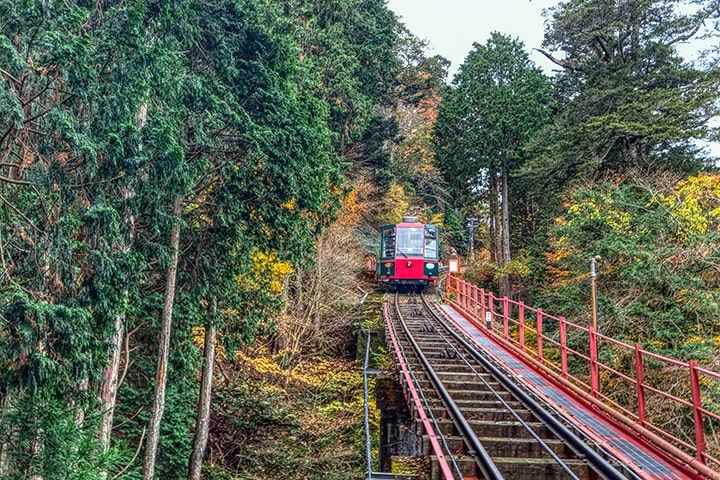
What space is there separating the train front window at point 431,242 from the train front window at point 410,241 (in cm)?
28

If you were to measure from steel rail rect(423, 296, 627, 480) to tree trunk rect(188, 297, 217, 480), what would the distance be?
6116 millimetres

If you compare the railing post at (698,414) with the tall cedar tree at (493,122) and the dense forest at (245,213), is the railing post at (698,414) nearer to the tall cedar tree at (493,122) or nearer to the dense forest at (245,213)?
the dense forest at (245,213)

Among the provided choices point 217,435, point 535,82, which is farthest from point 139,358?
point 535,82

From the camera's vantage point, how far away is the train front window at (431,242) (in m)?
22.6

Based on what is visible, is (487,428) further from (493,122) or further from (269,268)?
(493,122)

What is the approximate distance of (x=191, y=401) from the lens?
12.9m

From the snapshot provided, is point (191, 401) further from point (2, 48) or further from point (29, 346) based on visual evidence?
point (2, 48)

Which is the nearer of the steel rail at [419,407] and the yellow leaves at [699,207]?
the steel rail at [419,407]

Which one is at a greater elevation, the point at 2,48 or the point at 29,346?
the point at 2,48

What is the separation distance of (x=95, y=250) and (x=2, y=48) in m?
2.61

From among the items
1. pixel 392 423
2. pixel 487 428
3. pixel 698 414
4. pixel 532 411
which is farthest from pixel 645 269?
pixel 698 414

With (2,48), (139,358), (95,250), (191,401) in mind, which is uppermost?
(2,48)

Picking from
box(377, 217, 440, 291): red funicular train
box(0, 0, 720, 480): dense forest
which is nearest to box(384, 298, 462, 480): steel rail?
→ box(0, 0, 720, 480): dense forest

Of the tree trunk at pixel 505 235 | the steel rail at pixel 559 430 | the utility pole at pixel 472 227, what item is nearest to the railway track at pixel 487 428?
the steel rail at pixel 559 430
